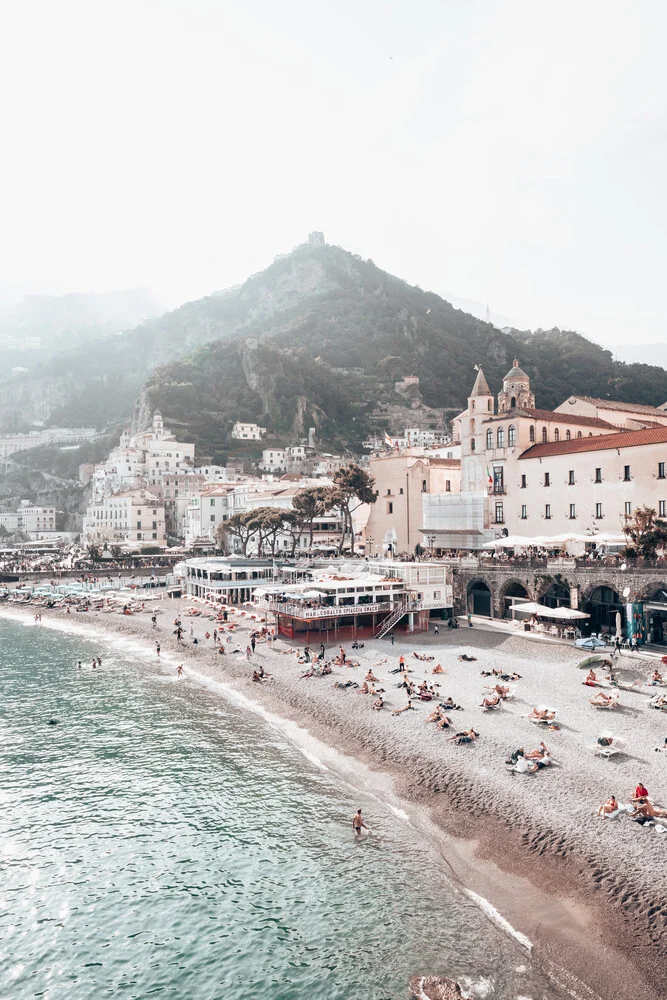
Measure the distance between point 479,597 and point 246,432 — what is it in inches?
4364

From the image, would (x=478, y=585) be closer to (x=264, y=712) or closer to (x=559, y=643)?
(x=559, y=643)

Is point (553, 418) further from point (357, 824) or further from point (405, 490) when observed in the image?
point (357, 824)

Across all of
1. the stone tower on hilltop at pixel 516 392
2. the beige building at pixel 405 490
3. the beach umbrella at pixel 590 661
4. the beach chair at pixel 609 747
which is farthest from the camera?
the beige building at pixel 405 490

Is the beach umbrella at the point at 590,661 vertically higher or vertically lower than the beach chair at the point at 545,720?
higher

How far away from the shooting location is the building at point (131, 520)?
112 meters

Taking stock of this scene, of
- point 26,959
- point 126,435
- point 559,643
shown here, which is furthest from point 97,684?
point 126,435

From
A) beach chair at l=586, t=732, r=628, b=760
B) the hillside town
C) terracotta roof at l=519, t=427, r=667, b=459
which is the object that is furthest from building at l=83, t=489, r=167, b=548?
beach chair at l=586, t=732, r=628, b=760

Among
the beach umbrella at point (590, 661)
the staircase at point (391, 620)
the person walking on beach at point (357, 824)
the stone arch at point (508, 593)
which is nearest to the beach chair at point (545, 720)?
the beach umbrella at point (590, 661)

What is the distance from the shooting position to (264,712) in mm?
32469

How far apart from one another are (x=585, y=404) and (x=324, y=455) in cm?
8531

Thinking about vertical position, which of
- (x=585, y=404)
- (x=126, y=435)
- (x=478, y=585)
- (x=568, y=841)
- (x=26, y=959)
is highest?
(x=126, y=435)

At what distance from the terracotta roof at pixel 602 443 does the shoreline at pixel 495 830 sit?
A: 55.0ft

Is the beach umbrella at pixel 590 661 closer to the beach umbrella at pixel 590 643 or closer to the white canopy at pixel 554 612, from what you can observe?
the beach umbrella at pixel 590 643

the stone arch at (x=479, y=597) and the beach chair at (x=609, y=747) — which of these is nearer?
the beach chair at (x=609, y=747)
